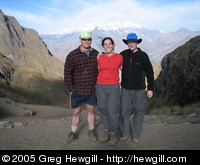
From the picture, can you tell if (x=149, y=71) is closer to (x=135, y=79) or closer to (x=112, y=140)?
(x=135, y=79)

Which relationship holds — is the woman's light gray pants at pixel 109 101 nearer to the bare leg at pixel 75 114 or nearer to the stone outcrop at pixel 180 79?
the bare leg at pixel 75 114

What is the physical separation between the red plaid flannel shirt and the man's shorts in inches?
6.2

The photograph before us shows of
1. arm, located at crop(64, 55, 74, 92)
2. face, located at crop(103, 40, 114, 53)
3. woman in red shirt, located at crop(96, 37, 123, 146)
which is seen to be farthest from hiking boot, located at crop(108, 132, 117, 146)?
face, located at crop(103, 40, 114, 53)

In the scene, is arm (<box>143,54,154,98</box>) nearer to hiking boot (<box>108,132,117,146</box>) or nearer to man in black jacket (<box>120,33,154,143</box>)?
man in black jacket (<box>120,33,154,143</box>)

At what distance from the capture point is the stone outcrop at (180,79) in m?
20.6

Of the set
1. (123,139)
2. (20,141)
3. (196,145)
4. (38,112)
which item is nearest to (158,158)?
(196,145)

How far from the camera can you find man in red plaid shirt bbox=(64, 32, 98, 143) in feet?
22.8

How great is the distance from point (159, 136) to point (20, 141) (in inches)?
184

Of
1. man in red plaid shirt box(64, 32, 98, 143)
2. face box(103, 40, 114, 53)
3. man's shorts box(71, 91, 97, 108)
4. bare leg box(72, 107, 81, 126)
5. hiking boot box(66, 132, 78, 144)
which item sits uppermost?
face box(103, 40, 114, 53)

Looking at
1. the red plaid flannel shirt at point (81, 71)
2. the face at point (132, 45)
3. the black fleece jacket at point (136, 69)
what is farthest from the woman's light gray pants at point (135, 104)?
the face at point (132, 45)

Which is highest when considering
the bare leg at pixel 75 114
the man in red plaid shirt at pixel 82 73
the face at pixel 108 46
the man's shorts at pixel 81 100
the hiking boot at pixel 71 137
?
the face at pixel 108 46

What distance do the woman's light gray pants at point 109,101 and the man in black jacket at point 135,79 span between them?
0.28 meters

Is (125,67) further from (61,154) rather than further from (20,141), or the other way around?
(20,141)

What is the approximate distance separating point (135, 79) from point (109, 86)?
0.84 meters
